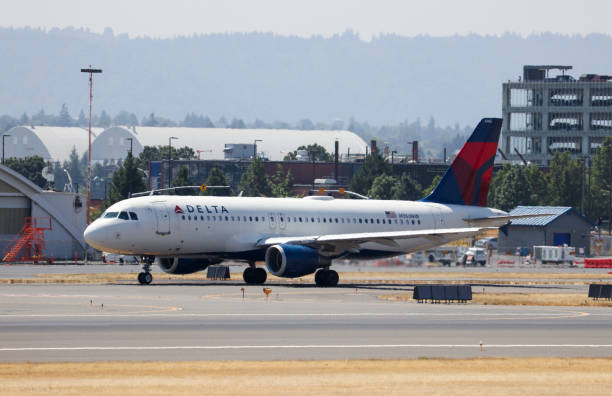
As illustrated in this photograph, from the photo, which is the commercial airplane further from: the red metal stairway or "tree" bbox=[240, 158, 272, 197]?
"tree" bbox=[240, 158, 272, 197]

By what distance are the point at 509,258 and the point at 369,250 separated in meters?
52.9

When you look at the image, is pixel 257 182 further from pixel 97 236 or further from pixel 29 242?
pixel 97 236

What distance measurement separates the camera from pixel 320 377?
26.5m

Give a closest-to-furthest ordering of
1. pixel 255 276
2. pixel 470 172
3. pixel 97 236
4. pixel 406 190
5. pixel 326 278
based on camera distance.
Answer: pixel 97 236 < pixel 326 278 < pixel 255 276 < pixel 470 172 < pixel 406 190

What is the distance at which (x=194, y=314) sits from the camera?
42.4 m

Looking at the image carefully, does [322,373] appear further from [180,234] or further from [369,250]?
[369,250]

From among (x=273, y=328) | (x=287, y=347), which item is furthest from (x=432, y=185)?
(x=287, y=347)

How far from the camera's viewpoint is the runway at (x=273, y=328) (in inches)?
1229

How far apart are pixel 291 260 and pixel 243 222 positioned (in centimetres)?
453

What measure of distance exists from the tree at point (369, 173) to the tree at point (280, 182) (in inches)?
431

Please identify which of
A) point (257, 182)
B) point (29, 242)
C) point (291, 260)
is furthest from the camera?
point (257, 182)

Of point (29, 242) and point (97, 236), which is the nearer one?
point (97, 236)

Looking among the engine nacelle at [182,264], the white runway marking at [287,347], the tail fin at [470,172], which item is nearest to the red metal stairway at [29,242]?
the engine nacelle at [182,264]

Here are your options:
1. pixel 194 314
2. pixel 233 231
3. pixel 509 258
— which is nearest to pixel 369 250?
pixel 233 231
